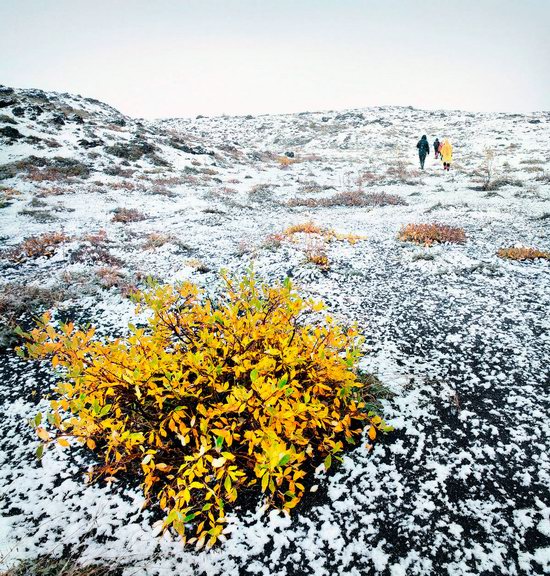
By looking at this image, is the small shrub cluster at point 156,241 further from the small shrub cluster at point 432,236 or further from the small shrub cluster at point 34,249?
the small shrub cluster at point 432,236

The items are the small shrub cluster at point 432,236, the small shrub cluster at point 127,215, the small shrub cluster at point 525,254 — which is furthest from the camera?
the small shrub cluster at point 127,215

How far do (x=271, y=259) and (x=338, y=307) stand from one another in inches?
111

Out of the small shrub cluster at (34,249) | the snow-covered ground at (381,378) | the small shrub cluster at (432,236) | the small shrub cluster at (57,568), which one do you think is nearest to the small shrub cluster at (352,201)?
the snow-covered ground at (381,378)

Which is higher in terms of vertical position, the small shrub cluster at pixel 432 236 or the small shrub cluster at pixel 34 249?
the small shrub cluster at pixel 34 249

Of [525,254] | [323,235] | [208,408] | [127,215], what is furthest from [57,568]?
[127,215]

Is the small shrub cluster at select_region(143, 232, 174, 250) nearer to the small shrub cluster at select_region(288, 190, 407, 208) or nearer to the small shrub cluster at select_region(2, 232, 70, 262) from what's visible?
the small shrub cluster at select_region(2, 232, 70, 262)

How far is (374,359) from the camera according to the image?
4.36 meters

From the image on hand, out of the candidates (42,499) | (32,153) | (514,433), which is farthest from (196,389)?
(32,153)

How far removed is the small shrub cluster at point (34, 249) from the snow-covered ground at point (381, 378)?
266 mm

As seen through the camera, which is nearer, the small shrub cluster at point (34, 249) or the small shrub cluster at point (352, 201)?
the small shrub cluster at point (34, 249)

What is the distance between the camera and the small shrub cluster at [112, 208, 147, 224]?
13094 millimetres

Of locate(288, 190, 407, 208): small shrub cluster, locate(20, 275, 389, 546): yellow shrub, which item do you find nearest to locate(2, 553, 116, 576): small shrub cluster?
locate(20, 275, 389, 546): yellow shrub

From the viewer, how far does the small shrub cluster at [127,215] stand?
516 inches

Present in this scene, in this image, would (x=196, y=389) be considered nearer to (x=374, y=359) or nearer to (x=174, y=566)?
(x=174, y=566)
